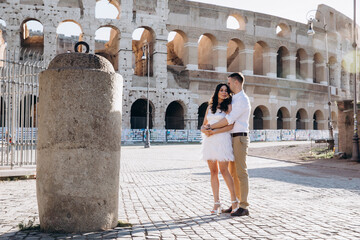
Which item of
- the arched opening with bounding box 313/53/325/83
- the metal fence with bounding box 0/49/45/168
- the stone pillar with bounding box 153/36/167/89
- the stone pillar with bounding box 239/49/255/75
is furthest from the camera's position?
the arched opening with bounding box 313/53/325/83

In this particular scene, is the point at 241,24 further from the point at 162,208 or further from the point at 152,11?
the point at 162,208

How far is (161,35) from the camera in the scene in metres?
27.0

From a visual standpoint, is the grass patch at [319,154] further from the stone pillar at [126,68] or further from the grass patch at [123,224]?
the stone pillar at [126,68]

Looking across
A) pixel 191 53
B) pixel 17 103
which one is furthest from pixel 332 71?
→ pixel 17 103

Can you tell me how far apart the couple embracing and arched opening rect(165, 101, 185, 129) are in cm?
2403

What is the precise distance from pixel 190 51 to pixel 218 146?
24062mm

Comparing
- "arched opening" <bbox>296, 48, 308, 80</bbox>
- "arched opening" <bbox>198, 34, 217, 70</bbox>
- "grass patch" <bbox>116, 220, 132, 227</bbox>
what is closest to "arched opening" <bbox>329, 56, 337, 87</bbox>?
"arched opening" <bbox>296, 48, 308, 80</bbox>

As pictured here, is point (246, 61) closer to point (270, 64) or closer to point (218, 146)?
point (270, 64)

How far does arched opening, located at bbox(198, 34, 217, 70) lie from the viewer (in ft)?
95.6

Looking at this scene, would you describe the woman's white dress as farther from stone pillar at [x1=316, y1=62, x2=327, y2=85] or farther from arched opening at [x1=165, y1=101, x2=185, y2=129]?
stone pillar at [x1=316, y1=62, x2=327, y2=85]

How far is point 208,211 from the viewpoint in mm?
4582

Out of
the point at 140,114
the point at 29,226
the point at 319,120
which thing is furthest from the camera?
the point at 319,120

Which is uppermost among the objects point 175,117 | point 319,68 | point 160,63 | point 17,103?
point 319,68

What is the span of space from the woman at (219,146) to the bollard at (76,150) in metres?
1.30
